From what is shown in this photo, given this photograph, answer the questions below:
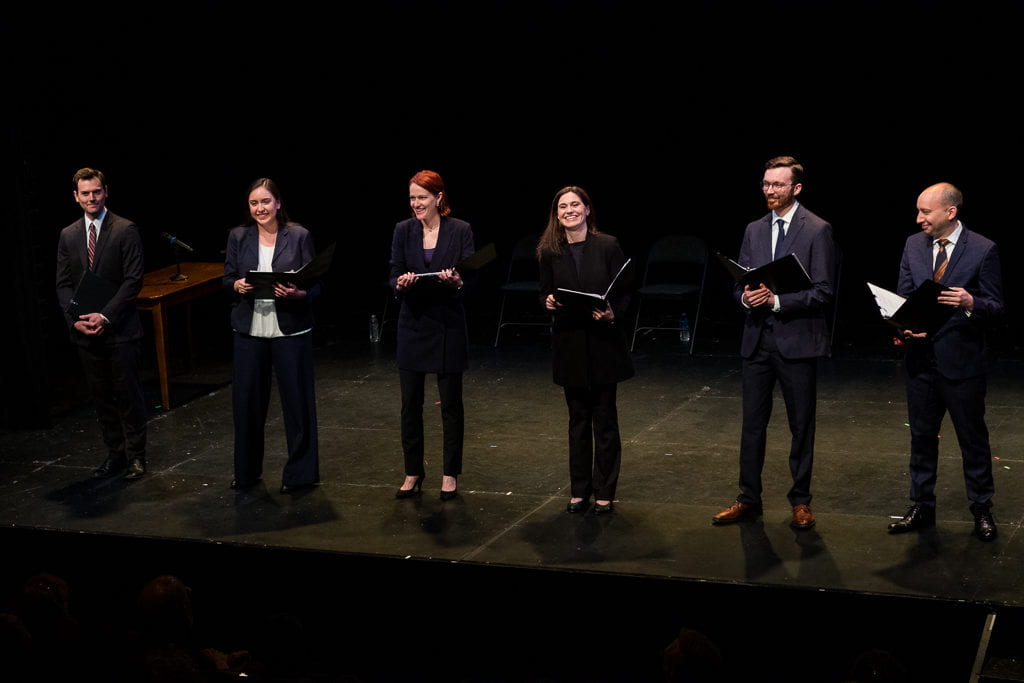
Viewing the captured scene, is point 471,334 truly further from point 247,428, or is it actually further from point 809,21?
point 247,428

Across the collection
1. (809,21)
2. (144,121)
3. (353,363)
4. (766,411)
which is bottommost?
(353,363)

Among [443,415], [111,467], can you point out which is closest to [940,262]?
[443,415]

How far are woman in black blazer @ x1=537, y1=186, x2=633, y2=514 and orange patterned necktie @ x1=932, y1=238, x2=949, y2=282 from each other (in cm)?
120

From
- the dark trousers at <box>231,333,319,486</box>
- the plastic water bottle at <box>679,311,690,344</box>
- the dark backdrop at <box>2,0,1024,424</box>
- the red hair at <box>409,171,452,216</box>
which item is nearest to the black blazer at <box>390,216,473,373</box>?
the red hair at <box>409,171,452,216</box>

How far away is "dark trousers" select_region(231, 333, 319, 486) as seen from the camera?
589 centimetres

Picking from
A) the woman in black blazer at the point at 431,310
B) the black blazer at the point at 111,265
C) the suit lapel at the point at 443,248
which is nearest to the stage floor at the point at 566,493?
the woman in black blazer at the point at 431,310

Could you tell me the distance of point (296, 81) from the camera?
9.91 m

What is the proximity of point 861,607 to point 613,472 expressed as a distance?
1357mm

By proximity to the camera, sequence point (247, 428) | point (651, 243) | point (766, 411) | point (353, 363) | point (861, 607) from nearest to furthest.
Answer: point (861, 607) < point (766, 411) < point (247, 428) < point (353, 363) < point (651, 243)

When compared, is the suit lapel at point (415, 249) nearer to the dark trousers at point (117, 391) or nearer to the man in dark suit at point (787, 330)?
the man in dark suit at point (787, 330)

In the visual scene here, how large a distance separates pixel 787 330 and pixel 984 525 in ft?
3.45

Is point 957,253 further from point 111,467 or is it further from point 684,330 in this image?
point 684,330

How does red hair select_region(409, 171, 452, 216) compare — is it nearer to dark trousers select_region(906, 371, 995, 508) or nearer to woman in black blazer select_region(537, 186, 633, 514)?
woman in black blazer select_region(537, 186, 633, 514)

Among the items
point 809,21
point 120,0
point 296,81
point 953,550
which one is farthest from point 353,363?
point 953,550
